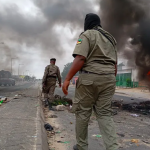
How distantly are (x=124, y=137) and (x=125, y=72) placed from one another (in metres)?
25.5

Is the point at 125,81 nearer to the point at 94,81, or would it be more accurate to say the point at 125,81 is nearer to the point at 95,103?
the point at 95,103

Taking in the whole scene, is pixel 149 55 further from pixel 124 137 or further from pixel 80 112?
pixel 80 112

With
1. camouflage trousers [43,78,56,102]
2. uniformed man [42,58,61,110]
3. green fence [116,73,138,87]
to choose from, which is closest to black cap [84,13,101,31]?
uniformed man [42,58,61,110]

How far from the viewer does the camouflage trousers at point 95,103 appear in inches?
65.8

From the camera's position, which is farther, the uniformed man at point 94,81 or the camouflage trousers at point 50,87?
the camouflage trousers at point 50,87

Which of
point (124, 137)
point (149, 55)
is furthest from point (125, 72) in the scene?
point (124, 137)

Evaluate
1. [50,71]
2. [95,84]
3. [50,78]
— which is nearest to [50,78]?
[50,78]

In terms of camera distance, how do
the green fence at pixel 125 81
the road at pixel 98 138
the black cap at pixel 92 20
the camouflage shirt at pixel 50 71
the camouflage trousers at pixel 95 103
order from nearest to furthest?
1. the camouflage trousers at pixel 95 103
2. the black cap at pixel 92 20
3. the road at pixel 98 138
4. the camouflage shirt at pixel 50 71
5. the green fence at pixel 125 81

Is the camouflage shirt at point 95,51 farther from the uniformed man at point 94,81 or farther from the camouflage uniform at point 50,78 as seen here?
the camouflage uniform at point 50,78

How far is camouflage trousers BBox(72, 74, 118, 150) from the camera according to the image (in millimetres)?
1672

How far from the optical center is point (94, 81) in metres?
1.67

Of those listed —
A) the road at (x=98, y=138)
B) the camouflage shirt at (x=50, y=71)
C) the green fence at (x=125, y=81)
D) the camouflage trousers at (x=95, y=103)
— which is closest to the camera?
the camouflage trousers at (x=95, y=103)

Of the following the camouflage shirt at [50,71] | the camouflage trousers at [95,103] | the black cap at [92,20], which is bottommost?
the camouflage trousers at [95,103]

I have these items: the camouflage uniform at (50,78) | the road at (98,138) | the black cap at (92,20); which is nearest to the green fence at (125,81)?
the camouflage uniform at (50,78)
